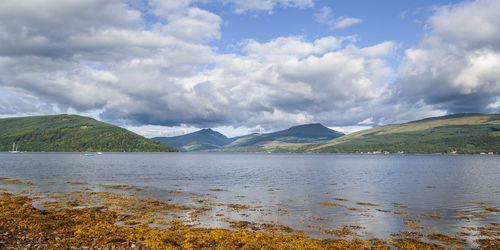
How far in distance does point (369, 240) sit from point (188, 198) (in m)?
31.1

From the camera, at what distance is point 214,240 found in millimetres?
25234

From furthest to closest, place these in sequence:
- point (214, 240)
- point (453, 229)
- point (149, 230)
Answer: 1. point (453, 229)
2. point (149, 230)
3. point (214, 240)

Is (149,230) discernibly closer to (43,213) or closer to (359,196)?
(43,213)

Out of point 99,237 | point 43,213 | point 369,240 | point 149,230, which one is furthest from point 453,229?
point 43,213

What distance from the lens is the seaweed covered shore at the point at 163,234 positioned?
23.9 m

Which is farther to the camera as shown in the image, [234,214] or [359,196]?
[359,196]

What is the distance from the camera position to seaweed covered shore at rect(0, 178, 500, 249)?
23.9m

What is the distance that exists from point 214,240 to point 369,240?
1388 centimetres

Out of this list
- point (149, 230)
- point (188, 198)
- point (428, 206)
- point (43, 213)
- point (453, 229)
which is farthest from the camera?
point (188, 198)

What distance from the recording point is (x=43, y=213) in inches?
1340

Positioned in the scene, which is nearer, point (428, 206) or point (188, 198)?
point (428, 206)

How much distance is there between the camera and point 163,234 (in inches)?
1050

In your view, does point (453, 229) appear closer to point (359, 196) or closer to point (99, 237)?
point (359, 196)

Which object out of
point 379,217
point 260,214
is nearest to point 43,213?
point 260,214
